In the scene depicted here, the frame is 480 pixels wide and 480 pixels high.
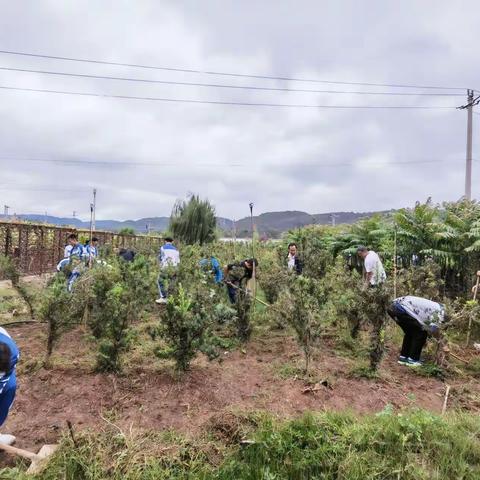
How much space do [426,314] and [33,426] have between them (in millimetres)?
4845

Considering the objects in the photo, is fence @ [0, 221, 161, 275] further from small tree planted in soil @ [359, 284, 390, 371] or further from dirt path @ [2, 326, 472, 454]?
small tree planted in soil @ [359, 284, 390, 371]

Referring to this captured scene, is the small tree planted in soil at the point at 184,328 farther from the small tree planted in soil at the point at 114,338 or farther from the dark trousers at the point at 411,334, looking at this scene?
the dark trousers at the point at 411,334

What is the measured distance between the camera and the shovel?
308cm

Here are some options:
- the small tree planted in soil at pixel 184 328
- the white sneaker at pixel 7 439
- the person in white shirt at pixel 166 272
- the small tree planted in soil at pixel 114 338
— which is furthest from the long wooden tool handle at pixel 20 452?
the person in white shirt at pixel 166 272

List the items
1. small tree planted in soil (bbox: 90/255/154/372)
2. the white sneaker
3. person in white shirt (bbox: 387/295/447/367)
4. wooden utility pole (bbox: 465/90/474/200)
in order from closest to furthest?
1. the white sneaker
2. small tree planted in soil (bbox: 90/255/154/372)
3. person in white shirt (bbox: 387/295/447/367)
4. wooden utility pole (bbox: 465/90/474/200)

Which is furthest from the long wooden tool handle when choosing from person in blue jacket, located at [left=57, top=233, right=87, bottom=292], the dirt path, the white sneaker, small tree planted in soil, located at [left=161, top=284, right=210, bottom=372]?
person in blue jacket, located at [left=57, top=233, right=87, bottom=292]

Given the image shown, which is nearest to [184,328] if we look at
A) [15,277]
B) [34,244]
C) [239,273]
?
[239,273]

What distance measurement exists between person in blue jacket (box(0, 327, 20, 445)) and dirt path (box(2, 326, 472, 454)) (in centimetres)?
25

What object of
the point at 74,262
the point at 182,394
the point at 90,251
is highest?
the point at 90,251

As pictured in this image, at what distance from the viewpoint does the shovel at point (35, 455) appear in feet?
10.1

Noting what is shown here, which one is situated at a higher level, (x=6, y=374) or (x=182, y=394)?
(x=6, y=374)

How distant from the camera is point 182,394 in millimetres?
4289

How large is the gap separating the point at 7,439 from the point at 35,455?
1.26 ft

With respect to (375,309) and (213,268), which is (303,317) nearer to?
(375,309)
